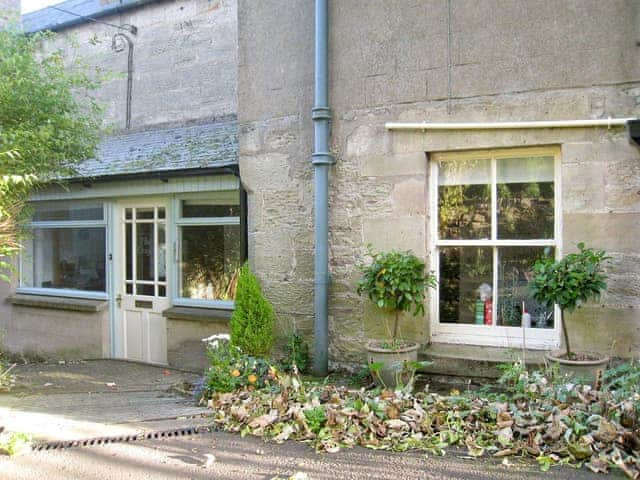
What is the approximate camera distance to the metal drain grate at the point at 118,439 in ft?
14.9

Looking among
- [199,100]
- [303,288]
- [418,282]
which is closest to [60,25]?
[199,100]

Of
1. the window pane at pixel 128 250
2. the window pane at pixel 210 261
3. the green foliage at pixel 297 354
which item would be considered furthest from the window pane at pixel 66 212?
the green foliage at pixel 297 354

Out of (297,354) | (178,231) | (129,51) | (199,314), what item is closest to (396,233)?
(297,354)

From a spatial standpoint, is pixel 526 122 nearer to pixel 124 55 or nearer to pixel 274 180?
pixel 274 180

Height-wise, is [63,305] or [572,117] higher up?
[572,117]

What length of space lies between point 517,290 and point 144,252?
20.1 feet

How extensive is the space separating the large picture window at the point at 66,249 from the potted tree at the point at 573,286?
7413 millimetres

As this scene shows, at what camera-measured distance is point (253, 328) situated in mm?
6344

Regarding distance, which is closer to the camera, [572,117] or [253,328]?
[572,117]

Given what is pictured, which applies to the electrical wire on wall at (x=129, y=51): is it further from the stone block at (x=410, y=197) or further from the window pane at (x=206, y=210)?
the stone block at (x=410, y=197)

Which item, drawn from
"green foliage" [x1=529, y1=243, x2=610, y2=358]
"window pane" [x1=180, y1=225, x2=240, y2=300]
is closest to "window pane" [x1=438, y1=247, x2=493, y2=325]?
"green foliage" [x1=529, y1=243, x2=610, y2=358]

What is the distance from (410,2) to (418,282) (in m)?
2.76

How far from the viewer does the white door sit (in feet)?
30.6

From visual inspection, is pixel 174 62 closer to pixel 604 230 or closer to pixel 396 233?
pixel 396 233
